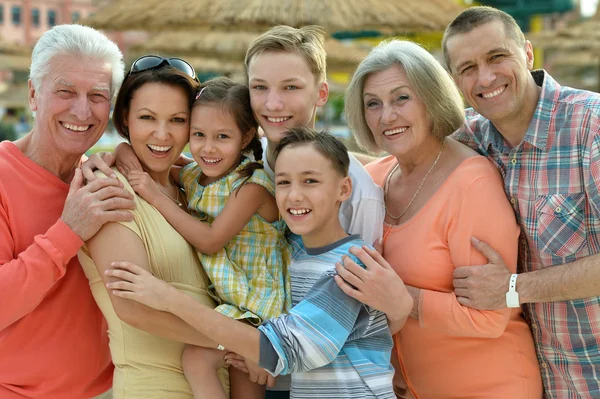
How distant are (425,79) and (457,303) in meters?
0.94

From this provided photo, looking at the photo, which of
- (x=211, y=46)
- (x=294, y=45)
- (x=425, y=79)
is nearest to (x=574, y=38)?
(x=211, y=46)

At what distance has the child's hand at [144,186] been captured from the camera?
252 cm

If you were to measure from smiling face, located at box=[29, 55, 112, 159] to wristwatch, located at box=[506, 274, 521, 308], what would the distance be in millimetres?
1871

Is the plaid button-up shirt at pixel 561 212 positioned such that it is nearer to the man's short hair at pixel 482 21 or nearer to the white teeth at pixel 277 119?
the man's short hair at pixel 482 21

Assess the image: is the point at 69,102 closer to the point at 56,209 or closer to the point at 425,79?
the point at 56,209

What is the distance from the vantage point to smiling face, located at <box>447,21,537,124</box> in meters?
2.75

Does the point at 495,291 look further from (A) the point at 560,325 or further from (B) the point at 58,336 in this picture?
(B) the point at 58,336

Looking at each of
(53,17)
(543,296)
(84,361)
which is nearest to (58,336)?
(84,361)

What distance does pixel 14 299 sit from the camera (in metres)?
2.37

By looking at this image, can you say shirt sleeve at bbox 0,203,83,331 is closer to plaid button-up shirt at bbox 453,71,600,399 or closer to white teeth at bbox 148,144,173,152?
white teeth at bbox 148,144,173,152

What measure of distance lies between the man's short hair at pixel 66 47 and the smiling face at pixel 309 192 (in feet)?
3.05

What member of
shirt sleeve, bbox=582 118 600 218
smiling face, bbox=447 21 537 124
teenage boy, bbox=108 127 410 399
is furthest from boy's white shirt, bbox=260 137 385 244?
shirt sleeve, bbox=582 118 600 218

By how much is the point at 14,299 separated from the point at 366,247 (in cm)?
134

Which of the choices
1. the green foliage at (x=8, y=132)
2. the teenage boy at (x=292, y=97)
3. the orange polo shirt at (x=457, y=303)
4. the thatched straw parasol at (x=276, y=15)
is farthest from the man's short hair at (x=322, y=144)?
the green foliage at (x=8, y=132)
